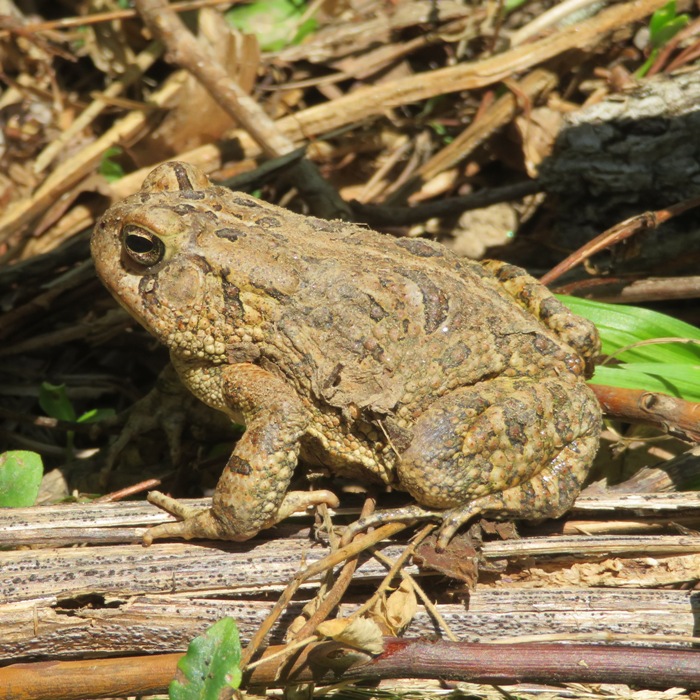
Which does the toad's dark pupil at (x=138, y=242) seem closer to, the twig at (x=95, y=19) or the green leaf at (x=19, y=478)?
the green leaf at (x=19, y=478)

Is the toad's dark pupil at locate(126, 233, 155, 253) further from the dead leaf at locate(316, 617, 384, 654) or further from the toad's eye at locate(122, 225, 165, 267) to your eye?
the dead leaf at locate(316, 617, 384, 654)

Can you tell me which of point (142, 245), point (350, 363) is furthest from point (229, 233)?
point (350, 363)

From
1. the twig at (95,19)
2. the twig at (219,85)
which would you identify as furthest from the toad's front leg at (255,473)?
the twig at (95,19)

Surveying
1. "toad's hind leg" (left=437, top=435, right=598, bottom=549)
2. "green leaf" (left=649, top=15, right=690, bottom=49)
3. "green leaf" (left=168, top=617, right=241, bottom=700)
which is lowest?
"green leaf" (left=168, top=617, right=241, bottom=700)

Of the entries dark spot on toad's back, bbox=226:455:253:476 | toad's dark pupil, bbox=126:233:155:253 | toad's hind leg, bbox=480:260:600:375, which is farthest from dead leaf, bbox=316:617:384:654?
toad's dark pupil, bbox=126:233:155:253

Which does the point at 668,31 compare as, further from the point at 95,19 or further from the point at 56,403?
the point at 56,403

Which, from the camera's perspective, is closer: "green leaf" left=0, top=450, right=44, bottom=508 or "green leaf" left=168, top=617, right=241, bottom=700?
"green leaf" left=168, top=617, right=241, bottom=700
